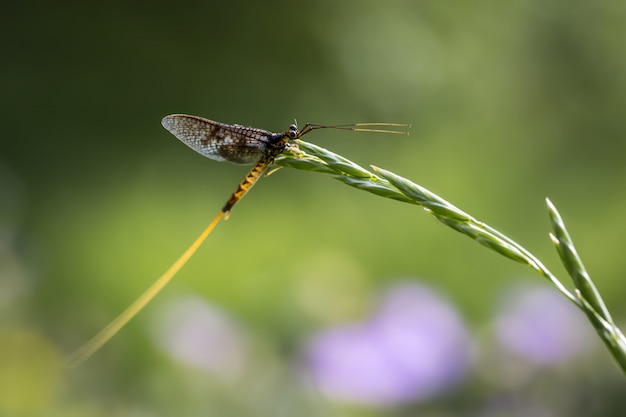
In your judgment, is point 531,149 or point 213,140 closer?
point 213,140

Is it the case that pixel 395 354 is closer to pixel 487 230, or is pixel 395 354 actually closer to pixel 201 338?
pixel 201 338

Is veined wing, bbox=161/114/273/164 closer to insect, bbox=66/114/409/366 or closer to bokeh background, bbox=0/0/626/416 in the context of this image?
insect, bbox=66/114/409/366

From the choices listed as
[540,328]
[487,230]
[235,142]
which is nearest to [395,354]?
[540,328]

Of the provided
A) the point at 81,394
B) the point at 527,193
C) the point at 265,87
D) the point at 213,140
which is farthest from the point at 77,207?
the point at 213,140

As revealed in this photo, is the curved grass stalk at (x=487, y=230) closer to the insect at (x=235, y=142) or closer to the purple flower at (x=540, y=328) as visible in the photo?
the insect at (x=235, y=142)

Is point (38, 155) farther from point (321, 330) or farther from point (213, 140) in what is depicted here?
point (213, 140)
